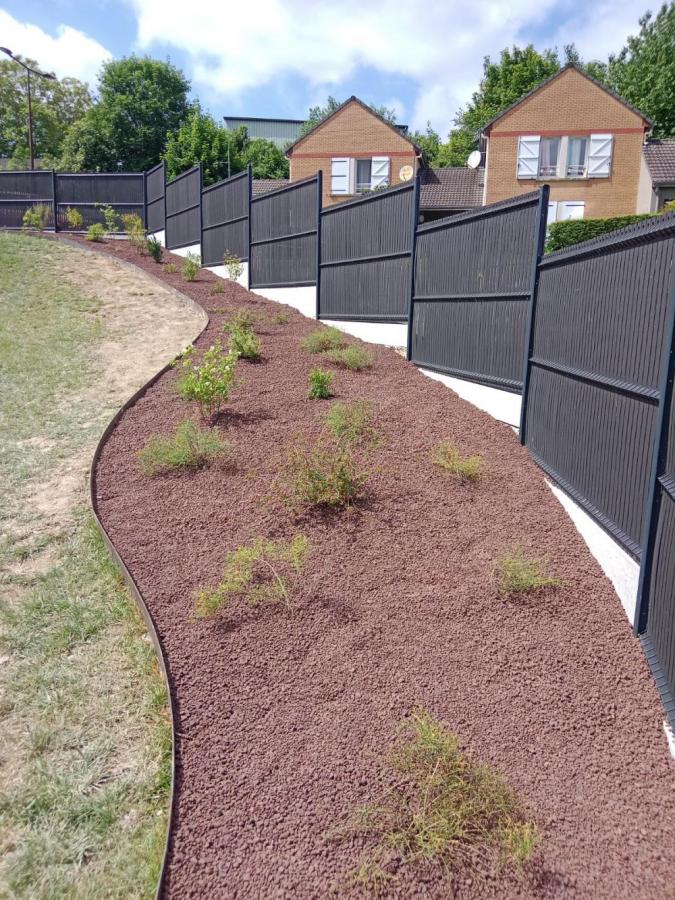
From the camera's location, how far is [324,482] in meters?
5.08

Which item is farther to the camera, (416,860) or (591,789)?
(591,789)

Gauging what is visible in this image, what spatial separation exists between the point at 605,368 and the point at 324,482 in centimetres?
219

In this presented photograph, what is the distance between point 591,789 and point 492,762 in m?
0.43

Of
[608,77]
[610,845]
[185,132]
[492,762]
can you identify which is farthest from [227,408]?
[608,77]

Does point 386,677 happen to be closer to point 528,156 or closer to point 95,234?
point 95,234

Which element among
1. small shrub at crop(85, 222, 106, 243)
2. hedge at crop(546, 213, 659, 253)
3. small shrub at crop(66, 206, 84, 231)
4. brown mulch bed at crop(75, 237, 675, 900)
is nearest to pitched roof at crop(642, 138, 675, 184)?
hedge at crop(546, 213, 659, 253)

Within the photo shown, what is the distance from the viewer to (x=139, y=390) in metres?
8.25

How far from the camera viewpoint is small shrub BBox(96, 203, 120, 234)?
21.0 meters

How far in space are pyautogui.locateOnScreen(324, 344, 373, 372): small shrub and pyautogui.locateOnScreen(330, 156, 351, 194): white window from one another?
2040 centimetres

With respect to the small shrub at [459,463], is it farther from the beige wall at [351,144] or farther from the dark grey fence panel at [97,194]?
the beige wall at [351,144]

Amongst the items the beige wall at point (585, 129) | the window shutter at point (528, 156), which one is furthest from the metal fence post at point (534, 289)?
the window shutter at point (528, 156)

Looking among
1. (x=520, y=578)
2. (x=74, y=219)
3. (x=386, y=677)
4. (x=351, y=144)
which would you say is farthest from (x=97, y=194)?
(x=386, y=677)

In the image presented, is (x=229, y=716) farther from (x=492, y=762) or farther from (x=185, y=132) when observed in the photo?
(x=185, y=132)

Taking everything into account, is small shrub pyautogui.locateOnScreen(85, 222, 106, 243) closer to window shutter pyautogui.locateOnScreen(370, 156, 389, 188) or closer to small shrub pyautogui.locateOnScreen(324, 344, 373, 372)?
window shutter pyautogui.locateOnScreen(370, 156, 389, 188)
